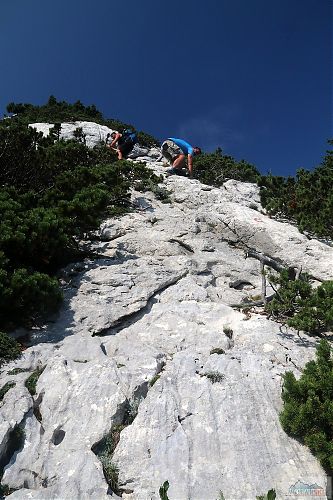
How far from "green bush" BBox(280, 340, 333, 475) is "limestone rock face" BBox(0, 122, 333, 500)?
213mm

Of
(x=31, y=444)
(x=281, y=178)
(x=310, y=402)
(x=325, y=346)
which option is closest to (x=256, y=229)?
(x=281, y=178)

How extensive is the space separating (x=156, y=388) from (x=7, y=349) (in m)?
2.91

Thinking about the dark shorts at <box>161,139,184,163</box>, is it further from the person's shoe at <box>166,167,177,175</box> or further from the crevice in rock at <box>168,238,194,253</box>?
the crevice in rock at <box>168,238,194,253</box>

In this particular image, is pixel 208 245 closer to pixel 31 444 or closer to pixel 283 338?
pixel 283 338

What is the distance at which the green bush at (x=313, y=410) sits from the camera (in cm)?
498

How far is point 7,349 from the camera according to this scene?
685 centimetres

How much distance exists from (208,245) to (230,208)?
3.07 m

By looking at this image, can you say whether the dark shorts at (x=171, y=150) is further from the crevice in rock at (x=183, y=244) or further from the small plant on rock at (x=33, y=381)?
the small plant on rock at (x=33, y=381)

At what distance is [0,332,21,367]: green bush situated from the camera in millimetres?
6715

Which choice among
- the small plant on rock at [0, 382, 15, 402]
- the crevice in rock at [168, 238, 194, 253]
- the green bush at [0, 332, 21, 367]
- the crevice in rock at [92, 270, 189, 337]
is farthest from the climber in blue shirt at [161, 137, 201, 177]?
the small plant on rock at [0, 382, 15, 402]

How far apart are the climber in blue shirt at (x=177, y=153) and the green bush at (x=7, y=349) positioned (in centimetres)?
1270

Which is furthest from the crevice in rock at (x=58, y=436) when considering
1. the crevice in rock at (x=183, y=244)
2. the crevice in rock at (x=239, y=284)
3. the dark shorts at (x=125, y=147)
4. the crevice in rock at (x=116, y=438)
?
the dark shorts at (x=125, y=147)

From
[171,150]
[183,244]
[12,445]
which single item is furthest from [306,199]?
[12,445]

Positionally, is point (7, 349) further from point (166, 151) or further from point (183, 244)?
point (166, 151)
